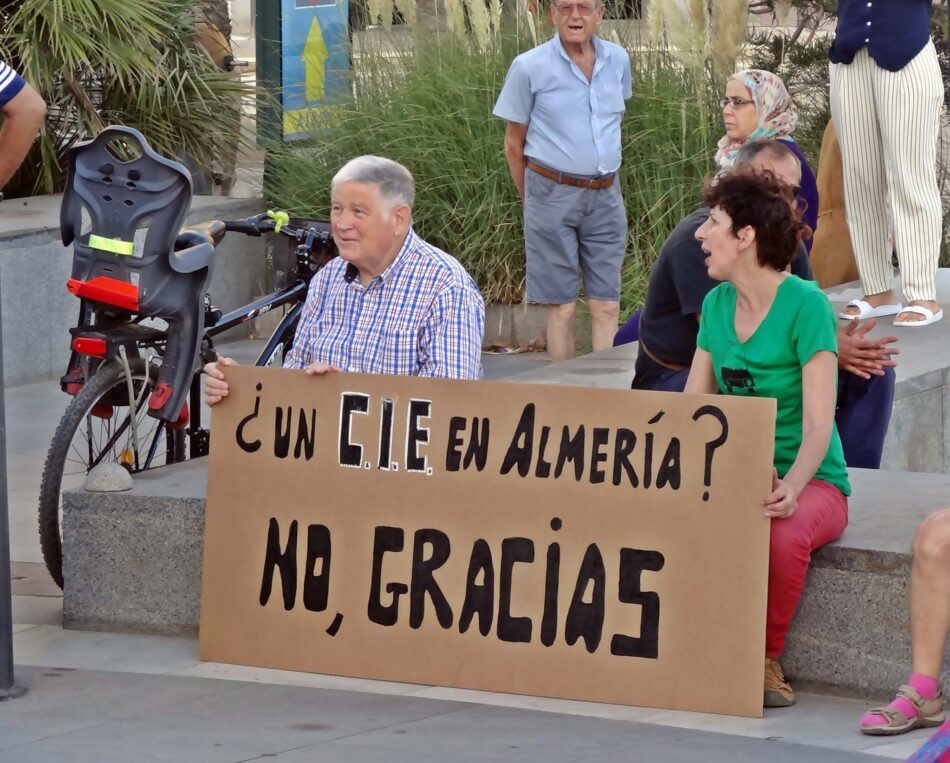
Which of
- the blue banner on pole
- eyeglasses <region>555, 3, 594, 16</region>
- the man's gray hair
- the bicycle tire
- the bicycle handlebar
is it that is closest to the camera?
the man's gray hair

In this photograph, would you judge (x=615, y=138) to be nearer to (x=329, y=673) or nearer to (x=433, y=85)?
(x=433, y=85)

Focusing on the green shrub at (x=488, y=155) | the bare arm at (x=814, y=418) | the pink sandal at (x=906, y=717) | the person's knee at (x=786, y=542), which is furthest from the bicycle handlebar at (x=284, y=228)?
the green shrub at (x=488, y=155)

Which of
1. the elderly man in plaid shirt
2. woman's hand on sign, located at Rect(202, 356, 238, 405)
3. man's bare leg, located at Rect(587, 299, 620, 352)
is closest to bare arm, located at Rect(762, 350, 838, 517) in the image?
the elderly man in plaid shirt

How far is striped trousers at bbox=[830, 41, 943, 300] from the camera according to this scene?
8.00 metres

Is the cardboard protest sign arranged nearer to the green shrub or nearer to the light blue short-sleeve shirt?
the light blue short-sleeve shirt

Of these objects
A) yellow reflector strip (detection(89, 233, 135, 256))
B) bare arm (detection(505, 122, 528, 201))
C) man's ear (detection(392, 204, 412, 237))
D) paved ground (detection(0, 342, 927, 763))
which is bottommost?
paved ground (detection(0, 342, 927, 763))

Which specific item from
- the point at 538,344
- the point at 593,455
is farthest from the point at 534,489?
the point at 538,344

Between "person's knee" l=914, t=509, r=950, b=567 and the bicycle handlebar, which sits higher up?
the bicycle handlebar

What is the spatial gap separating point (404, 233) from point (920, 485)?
164 cm

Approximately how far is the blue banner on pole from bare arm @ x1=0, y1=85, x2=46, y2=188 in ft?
18.6

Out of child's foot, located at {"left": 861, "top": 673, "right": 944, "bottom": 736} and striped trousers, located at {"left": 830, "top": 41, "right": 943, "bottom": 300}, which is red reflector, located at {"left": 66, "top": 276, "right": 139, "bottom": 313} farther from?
striped trousers, located at {"left": 830, "top": 41, "right": 943, "bottom": 300}

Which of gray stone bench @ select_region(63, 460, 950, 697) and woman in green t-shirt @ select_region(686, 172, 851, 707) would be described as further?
gray stone bench @ select_region(63, 460, 950, 697)

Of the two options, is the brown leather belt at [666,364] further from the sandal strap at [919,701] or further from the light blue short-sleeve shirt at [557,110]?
the light blue short-sleeve shirt at [557,110]

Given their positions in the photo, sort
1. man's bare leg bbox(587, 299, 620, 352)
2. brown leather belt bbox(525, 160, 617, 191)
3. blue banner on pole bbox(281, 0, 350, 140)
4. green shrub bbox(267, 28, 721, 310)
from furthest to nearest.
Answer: blue banner on pole bbox(281, 0, 350, 140) → green shrub bbox(267, 28, 721, 310) → man's bare leg bbox(587, 299, 620, 352) → brown leather belt bbox(525, 160, 617, 191)
